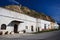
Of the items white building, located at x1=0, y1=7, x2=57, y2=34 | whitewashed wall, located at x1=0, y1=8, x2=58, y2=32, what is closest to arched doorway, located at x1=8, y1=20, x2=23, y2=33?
white building, located at x1=0, y1=7, x2=57, y2=34

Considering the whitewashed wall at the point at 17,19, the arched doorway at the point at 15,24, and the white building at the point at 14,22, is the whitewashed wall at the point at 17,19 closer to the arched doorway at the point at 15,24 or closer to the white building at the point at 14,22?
the white building at the point at 14,22

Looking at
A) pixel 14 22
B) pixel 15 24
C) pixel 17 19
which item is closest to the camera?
pixel 14 22

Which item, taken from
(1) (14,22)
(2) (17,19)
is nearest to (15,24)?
(1) (14,22)

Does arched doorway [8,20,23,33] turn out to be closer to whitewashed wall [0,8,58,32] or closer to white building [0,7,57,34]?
white building [0,7,57,34]

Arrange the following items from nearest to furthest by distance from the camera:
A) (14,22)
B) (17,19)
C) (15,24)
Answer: (14,22) → (15,24) → (17,19)

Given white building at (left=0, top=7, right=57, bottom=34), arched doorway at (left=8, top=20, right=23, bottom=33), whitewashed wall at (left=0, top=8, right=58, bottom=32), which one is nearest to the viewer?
white building at (left=0, top=7, right=57, bottom=34)

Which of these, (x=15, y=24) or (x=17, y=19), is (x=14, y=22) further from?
(x=17, y=19)

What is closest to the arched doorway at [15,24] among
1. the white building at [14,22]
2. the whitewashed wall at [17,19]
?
Answer: the white building at [14,22]

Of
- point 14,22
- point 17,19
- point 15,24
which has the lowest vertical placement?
point 15,24

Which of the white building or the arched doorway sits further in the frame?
the arched doorway

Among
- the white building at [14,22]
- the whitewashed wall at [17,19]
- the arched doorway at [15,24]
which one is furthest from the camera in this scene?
the arched doorway at [15,24]

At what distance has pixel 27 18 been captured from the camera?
35531mm

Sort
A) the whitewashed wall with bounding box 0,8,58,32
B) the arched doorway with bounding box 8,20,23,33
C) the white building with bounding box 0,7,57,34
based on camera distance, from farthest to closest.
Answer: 1. the arched doorway with bounding box 8,20,23,33
2. the whitewashed wall with bounding box 0,8,58,32
3. the white building with bounding box 0,7,57,34

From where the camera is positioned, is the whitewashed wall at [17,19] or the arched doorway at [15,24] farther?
the arched doorway at [15,24]
